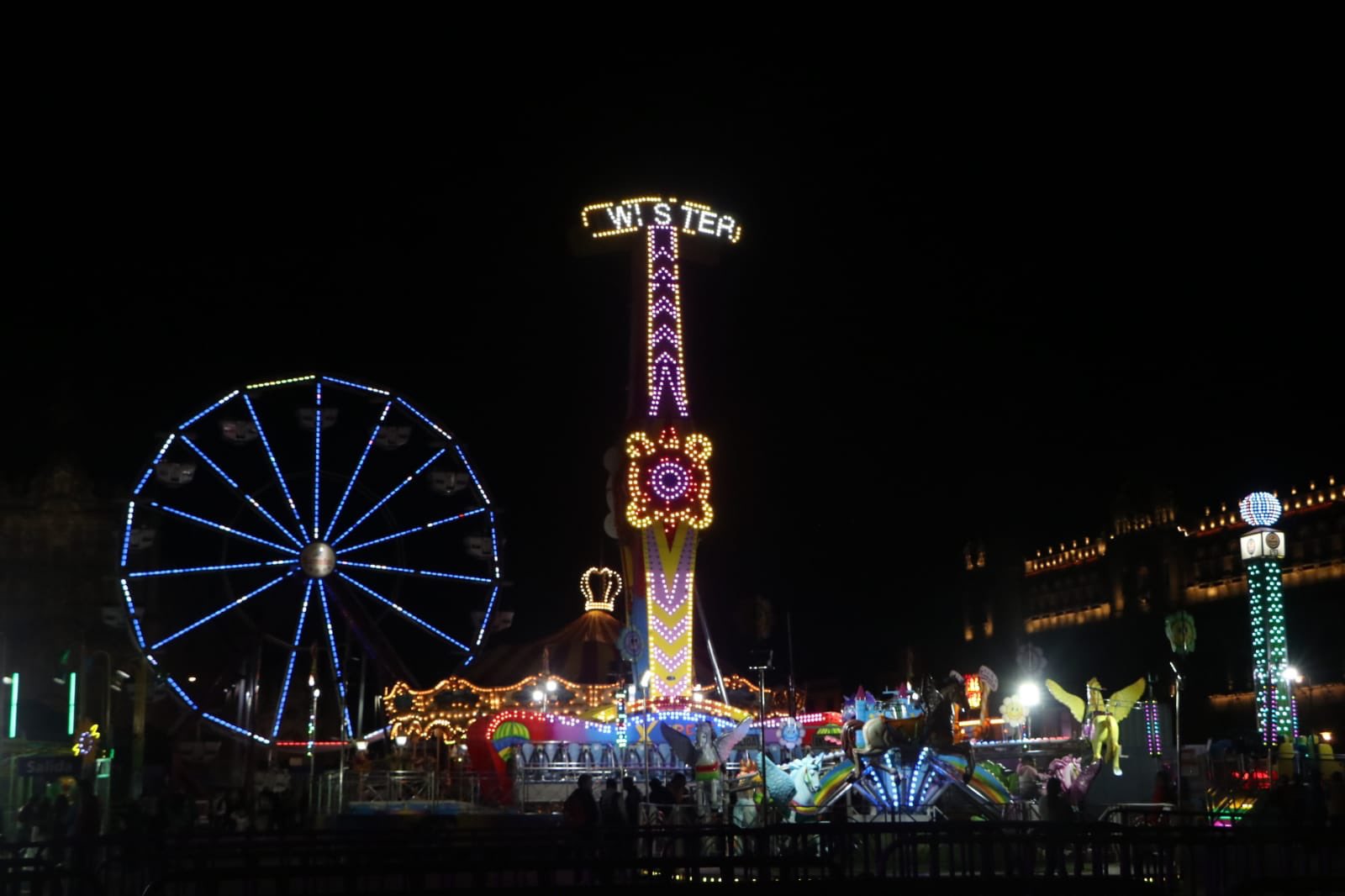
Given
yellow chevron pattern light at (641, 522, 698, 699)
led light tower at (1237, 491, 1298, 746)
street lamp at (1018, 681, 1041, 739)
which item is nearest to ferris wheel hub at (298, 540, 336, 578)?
yellow chevron pattern light at (641, 522, 698, 699)

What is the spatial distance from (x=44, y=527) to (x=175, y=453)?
3863cm

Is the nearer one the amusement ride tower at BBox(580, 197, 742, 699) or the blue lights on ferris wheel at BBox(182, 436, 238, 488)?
the blue lights on ferris wheel at BBox(182, 436, 238, 488)

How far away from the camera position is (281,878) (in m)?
10.4

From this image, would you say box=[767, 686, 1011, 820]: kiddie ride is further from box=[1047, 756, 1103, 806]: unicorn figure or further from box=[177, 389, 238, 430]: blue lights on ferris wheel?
box=[177, 389, 238, 430]: blue lights on ferris wheel

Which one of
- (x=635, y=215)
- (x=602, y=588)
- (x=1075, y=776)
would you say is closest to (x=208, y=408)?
(x=635, y=215)

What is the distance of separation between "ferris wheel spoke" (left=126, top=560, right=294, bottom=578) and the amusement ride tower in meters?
10.4

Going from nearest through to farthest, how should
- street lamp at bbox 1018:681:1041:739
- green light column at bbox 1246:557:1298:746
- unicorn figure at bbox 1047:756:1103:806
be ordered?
1. unicorn figure at bbox 1047:756:1103:806
2. green light column at bbox 1246:557:1298:746
3. street lamp at bbox 1018:681:1041:739

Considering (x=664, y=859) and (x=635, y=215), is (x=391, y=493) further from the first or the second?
(x=664, y=859)

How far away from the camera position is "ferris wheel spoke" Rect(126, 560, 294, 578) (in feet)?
112

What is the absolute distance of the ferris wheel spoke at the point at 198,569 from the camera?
34.2 metres

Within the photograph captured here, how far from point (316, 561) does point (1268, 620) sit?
22080 millimetres

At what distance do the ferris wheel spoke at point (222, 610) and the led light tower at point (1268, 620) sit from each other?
22.4 metres

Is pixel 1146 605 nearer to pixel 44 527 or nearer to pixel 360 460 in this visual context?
pixel 360 460

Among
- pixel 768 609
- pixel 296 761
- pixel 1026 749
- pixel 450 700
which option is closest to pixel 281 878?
pixel 1026 749
